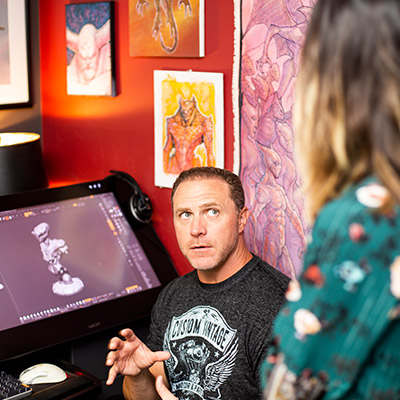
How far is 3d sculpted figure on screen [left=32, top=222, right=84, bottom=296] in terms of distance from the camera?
2010mm

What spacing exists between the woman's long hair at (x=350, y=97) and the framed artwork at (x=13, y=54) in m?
2.07

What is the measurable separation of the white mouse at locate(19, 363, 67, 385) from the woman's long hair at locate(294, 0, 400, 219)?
1229 mm

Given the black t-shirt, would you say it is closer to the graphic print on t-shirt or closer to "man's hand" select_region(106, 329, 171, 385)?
the graphic print on t-shirt

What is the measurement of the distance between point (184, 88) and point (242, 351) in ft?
3.03

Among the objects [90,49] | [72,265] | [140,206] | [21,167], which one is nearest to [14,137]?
[21,167]

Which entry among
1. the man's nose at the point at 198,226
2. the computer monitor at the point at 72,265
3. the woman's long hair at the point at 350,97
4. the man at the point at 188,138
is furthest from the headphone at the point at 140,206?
the woman's long hair at the point at 350,97

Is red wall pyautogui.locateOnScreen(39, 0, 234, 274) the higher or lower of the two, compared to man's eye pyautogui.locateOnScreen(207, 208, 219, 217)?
higher

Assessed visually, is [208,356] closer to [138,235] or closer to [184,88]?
[138,235]

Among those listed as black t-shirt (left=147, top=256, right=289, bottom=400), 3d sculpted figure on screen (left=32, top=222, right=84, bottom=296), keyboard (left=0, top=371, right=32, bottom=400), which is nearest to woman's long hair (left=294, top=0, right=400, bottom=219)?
black t-shirt (left=147, top=256, right=289, bottom=400)

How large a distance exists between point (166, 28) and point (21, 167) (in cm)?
74

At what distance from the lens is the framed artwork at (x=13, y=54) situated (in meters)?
2.56

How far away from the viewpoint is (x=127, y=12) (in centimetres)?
231

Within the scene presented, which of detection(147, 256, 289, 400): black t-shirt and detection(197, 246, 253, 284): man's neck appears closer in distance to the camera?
detection(147, 256, 289, 400): black t-shirt

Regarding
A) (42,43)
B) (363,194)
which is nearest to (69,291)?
(42,43)
